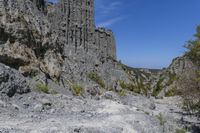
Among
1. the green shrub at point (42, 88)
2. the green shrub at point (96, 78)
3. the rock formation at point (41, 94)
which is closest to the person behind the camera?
the rock formation at point (41, 94)

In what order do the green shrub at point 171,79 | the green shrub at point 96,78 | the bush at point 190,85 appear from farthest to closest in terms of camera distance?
the green shrub at point 171,79 < the green shrub at point 96,78 < the bush at point 190,85

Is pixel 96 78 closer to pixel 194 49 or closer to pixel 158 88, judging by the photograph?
pixel 194 49

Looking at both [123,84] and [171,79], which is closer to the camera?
[123,84]

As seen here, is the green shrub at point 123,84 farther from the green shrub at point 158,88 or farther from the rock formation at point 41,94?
the rock formation at point 41,94

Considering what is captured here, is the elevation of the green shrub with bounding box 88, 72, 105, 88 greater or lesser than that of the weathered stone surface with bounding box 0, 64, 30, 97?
greater

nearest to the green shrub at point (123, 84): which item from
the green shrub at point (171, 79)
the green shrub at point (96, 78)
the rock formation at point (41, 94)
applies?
the green shrub at point (96, 78)

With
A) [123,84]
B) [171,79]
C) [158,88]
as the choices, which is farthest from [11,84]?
[158,88]

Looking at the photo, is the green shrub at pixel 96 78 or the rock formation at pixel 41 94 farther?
the green shrub at pixel 96 78

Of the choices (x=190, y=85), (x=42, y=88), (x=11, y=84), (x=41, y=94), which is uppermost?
(x=190, y=85)

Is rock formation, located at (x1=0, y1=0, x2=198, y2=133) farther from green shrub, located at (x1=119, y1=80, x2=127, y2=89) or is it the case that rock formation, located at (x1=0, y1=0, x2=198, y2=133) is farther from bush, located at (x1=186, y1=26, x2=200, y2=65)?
green shrub, located at (x1=119, y1=80, x2=127, y2=89)

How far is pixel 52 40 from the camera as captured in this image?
133ft

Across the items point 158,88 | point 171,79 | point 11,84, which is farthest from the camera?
point 158,88

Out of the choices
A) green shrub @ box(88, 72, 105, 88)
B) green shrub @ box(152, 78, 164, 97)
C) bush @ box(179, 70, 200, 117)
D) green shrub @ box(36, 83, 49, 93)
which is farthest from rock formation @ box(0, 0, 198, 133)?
green shrub @ box(152, 78, 164, 97)

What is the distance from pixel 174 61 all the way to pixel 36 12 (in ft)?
402
